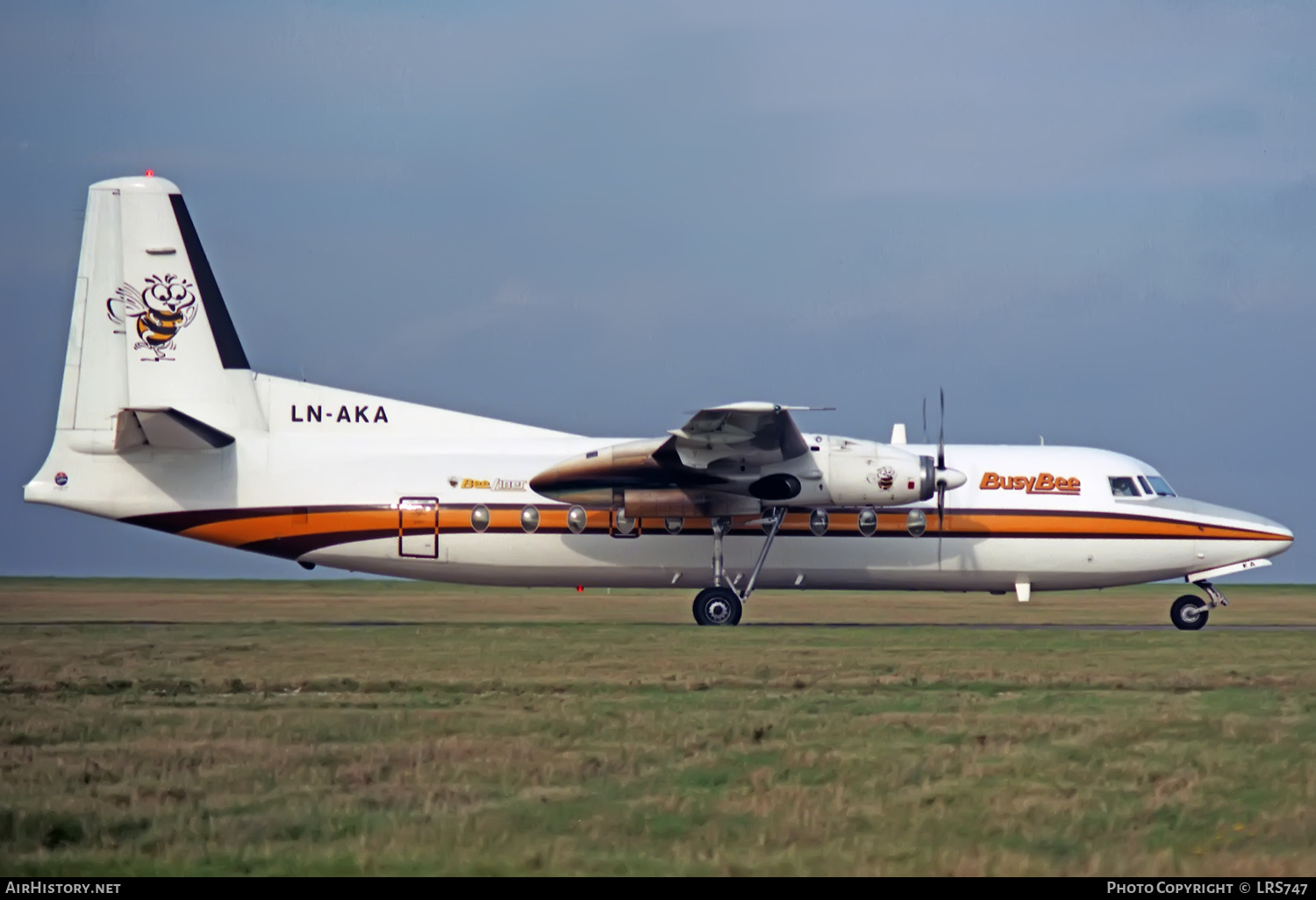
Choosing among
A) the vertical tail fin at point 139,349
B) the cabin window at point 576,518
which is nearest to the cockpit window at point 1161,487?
the cabin window at point 576,518

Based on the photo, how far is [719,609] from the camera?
24.4m

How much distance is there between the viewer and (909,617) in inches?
1135

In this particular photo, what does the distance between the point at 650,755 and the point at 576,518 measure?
44.1 ft

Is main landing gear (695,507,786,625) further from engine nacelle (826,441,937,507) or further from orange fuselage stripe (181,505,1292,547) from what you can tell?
engine nacelle (826,441,937,507)

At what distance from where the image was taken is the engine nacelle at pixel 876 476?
23.3 meters

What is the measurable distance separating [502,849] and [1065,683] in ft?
31.6

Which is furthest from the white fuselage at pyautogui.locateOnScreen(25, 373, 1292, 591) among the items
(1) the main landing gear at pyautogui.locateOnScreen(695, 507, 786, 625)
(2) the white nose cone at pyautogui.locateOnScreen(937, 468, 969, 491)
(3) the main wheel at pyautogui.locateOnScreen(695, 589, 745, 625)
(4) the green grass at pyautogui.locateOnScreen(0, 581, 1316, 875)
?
(4) the green grass at pyautogui.locateOnScreen(0, 581, 1316, 875)

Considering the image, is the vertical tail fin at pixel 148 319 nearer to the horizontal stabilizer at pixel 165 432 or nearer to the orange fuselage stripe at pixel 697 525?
the horizontal stabilizer at pixel 165 432

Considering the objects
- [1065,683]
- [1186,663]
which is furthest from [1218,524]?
[1065,683]

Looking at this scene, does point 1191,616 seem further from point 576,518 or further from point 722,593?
point 576,518

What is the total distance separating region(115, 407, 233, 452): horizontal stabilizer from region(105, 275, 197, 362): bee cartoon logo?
68.4 inches

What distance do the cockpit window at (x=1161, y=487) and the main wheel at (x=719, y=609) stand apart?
790 centimetres

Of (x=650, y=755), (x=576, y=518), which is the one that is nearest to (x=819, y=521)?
(x=576, y=518)
